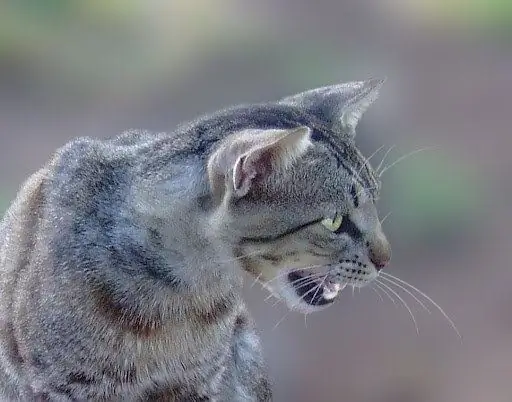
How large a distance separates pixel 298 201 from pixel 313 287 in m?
0.16

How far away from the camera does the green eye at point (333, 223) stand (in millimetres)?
1052

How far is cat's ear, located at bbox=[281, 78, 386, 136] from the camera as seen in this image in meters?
1.16

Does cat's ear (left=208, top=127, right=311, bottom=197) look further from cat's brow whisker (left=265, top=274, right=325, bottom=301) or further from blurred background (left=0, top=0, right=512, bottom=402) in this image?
blurred background (left=0, top=0, right=512, bottom=402)

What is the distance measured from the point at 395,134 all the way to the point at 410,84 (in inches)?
5.6

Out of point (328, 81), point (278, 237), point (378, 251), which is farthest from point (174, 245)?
point (328, 81)

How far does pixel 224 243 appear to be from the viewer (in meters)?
1.06

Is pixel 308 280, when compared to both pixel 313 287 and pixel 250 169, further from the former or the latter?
pixel 250 169

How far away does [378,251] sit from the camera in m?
1.11

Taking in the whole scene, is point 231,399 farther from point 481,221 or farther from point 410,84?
point 410,84

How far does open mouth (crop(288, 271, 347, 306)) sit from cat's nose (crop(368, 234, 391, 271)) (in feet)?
0.17

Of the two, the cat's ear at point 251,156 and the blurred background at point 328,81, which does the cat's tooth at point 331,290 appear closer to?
the cat's ear at point 251,156

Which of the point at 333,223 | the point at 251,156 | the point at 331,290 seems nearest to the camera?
the point at 251,156

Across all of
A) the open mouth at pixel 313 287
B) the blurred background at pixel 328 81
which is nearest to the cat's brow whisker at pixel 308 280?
the open mouth at pixel 313 287

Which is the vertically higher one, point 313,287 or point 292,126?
point 292,126
